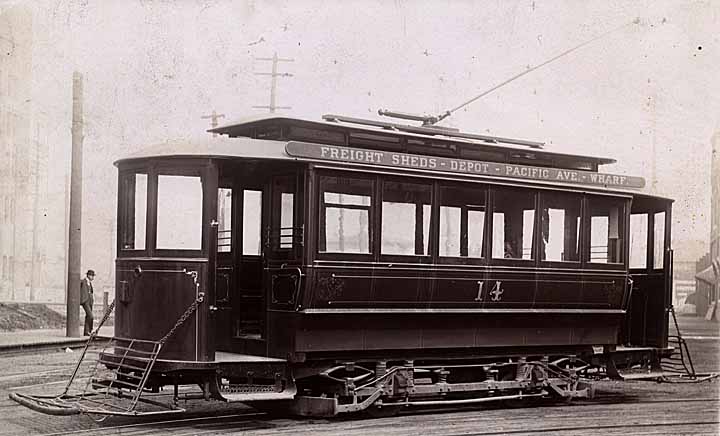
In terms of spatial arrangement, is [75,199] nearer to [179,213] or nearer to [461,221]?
[179,213]

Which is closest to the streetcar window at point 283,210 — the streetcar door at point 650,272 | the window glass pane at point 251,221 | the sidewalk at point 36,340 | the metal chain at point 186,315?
the window glass pane at point 251,221

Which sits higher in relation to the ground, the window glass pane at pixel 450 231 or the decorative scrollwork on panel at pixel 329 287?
the window glass pane at pixel 450 231

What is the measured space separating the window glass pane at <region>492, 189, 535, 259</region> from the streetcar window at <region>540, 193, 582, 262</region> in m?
0.20

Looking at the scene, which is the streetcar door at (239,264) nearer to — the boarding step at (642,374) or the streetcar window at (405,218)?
the streetcar window at (405,218)

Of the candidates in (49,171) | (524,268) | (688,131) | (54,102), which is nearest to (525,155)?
(524,268)

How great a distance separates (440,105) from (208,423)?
12.0 meters

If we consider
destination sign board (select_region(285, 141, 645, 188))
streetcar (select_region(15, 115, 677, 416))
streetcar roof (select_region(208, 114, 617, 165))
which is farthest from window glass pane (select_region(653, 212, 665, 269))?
streetcar roof (select_region(208, 114, 617, 165))

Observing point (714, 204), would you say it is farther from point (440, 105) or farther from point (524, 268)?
point (524, 268)

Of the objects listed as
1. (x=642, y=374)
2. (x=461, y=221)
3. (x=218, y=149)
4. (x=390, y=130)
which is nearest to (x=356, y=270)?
(x=461, y=221)

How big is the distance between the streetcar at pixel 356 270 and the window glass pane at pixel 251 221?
0.8 inches

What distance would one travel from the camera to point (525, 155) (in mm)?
12961

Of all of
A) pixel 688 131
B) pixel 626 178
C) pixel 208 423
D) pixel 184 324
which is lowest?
pixel 208 423

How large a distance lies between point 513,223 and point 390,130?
6.96 feet

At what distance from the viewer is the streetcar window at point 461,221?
1178cm
